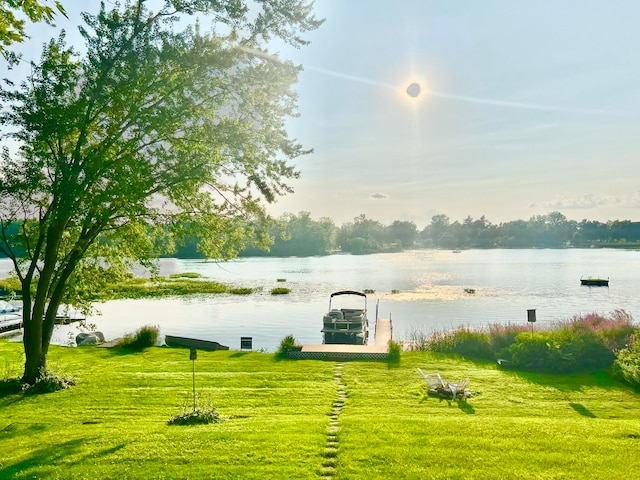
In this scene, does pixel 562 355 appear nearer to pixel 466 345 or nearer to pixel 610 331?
pixel 610 331

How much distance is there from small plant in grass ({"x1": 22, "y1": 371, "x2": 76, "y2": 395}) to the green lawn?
71 cm

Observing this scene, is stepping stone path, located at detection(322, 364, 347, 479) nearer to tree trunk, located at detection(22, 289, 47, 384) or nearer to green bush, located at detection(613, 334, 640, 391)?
green bush, located at detection(613, 334, 640, 391)

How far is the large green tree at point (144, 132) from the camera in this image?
16562 millimetres

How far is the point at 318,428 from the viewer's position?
12.4m

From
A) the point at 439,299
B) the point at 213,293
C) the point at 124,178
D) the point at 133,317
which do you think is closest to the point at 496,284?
the point at 439,299

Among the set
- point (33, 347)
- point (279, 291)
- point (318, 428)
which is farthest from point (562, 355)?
point (279, 291)

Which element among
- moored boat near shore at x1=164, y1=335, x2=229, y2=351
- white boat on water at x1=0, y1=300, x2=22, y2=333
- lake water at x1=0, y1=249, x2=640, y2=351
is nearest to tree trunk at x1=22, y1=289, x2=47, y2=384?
moored boat near shore at x1=164, y1=335, x2=229, y2=351

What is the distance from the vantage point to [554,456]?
33.9ft

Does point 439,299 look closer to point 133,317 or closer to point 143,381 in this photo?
point 133,317

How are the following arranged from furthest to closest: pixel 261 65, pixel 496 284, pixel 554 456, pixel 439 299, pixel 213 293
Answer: pixel 496 284, pixel 213 293, pixel 439 299, pixel 261 65, pixel 554 456

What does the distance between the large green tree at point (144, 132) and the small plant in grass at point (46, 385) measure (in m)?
0.45

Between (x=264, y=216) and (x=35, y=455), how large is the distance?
11.4 metres

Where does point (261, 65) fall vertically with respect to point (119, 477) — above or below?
above

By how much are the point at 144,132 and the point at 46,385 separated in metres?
9.76
